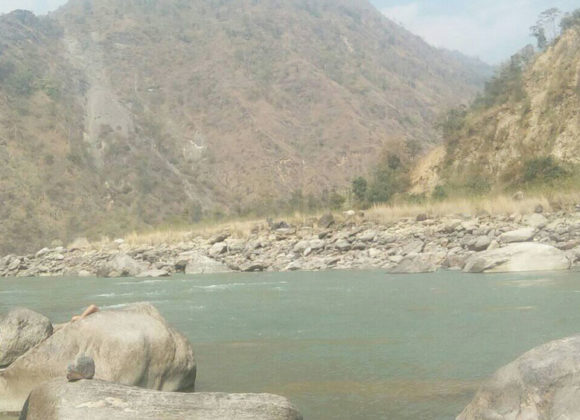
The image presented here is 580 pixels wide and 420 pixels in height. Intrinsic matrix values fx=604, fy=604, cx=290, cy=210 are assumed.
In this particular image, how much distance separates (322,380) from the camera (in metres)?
4.90

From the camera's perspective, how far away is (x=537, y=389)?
3240 millimetres

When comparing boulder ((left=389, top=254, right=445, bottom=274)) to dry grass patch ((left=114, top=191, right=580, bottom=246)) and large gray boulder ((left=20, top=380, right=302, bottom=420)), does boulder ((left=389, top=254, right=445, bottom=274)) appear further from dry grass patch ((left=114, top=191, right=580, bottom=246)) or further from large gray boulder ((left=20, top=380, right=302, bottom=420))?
large gray boulder ((left=20, top=380, right=302, bottom=420))

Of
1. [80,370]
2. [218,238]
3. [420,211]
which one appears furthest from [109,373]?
[218,238]

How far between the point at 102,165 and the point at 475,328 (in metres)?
48.9

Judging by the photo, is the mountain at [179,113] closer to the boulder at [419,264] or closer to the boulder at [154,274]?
the boulder at [154,274]

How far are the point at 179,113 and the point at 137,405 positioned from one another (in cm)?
6413

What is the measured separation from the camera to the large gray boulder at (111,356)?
4406mm

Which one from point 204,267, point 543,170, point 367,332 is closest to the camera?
point 367,332

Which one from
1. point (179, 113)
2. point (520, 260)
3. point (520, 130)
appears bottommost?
point (520, 260)

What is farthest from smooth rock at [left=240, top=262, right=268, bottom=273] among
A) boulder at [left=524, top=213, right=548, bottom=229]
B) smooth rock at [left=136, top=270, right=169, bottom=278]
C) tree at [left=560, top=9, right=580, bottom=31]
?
tree at [left=560, top=9, right=580, bottom=31]

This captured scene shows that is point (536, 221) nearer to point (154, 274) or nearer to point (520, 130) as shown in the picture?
point (154, 274)

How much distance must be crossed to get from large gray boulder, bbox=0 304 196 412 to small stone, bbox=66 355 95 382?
1.83 ft

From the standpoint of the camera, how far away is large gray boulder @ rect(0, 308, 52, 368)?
496 centimetres

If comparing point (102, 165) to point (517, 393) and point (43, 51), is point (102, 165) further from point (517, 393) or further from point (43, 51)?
point (517, 393)
